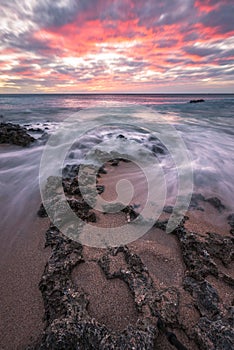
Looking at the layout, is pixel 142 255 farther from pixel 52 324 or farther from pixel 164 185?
pixel 164 185

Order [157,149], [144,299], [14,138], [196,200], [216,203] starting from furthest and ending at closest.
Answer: [14,138] → [157,149] → [196,200] → [216,203] → [144,299]

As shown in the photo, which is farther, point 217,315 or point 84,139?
point 84,139

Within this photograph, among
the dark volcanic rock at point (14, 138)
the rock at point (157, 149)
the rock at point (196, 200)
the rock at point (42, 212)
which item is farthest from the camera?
the dark volcanic rock at point (14, 138)

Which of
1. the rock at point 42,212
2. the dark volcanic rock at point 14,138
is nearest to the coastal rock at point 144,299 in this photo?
the rock at point 42,212

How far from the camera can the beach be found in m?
1.72

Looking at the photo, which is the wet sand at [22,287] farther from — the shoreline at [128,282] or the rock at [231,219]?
the rock at [231,219]

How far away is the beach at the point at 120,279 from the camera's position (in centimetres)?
172

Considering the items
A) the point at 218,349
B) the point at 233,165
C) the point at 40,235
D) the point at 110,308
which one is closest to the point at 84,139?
the point at 233,165

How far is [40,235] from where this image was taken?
288 centimetres

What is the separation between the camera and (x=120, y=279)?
224 cm

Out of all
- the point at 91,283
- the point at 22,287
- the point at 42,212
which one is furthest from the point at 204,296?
the point at 42,212

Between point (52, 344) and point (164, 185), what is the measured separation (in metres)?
3.64

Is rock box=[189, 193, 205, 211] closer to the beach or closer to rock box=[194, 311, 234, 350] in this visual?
the beach

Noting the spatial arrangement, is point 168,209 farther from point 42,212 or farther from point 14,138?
point 14,138
